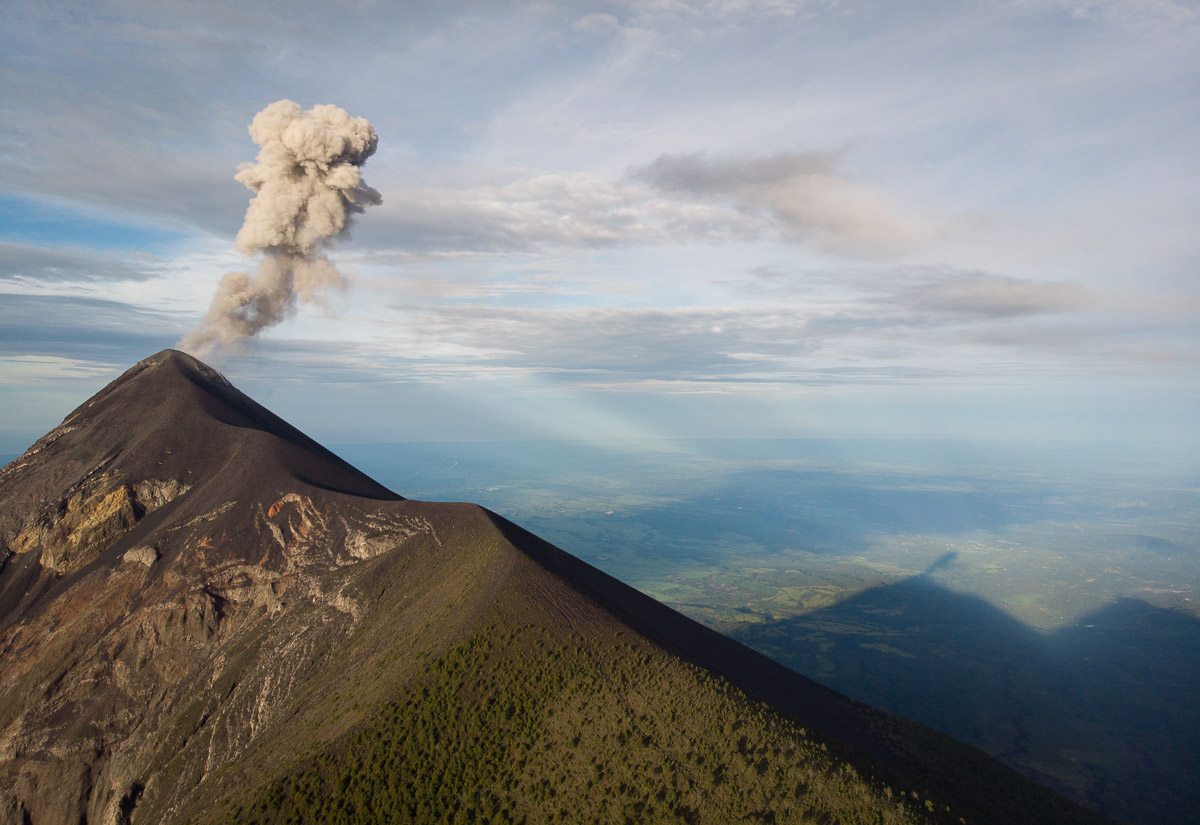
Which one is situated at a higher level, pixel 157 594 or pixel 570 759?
pixel 157 594

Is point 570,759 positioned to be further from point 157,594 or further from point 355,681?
point 157,594

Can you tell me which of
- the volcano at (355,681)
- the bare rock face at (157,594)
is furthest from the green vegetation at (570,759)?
the bare rock face at (157,594)

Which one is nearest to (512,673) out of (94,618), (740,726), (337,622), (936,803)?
(740,726)

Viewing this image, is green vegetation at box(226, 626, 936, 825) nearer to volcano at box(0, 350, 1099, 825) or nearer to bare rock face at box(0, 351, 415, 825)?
volcano at box(0, 350, 1099, 825)

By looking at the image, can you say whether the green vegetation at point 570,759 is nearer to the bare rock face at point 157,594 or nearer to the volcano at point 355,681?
the volcano at point 355,681

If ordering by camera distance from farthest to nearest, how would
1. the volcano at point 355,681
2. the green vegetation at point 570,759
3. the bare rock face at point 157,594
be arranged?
1. the bare rock face at point 157,594
2. the volcano at point 355,681
3. the green vegetation at point 570,759

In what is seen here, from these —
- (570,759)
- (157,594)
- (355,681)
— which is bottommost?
(570,759)

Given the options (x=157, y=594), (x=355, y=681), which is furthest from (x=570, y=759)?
(x=157, y=594)

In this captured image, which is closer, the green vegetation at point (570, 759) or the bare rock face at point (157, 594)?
the green vegetation at point (570, 759)

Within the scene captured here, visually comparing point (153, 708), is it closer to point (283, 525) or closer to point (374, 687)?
point (283, 525)
